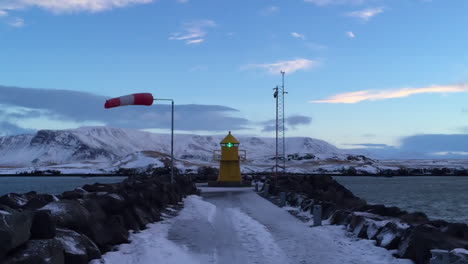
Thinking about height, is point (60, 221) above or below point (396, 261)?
above

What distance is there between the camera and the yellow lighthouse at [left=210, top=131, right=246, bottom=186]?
38.7 meters

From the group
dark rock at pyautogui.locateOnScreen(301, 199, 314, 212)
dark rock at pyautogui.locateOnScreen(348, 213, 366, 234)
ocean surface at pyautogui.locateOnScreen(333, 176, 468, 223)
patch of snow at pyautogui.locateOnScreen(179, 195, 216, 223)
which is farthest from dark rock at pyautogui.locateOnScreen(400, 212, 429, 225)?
ocean surface at pyautogui.locateOnScreen(333, 176, 468, 223)

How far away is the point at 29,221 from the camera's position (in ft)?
24.0

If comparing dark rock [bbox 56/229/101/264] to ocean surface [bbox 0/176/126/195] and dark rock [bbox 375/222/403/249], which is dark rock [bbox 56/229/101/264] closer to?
dark rock [bbox 375/222/403/249]

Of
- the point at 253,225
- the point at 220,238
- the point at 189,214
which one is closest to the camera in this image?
the point at 220,238

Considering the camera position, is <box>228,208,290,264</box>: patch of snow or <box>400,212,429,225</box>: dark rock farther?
<box>400,212,429,225</box>: dark rock

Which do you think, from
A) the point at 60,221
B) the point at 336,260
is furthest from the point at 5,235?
the point at 336,260

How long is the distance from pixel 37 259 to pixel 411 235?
6.71m

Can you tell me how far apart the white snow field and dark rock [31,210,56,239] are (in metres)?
1.13

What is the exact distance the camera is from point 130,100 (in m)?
18.0

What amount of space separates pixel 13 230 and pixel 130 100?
1156cm

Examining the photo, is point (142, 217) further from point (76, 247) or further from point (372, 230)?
point (372, 230)

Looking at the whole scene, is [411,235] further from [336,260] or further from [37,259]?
[37,259]

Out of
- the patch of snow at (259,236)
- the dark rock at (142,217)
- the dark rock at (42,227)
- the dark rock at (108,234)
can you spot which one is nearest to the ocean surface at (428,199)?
the patch of snow at (259,236)
